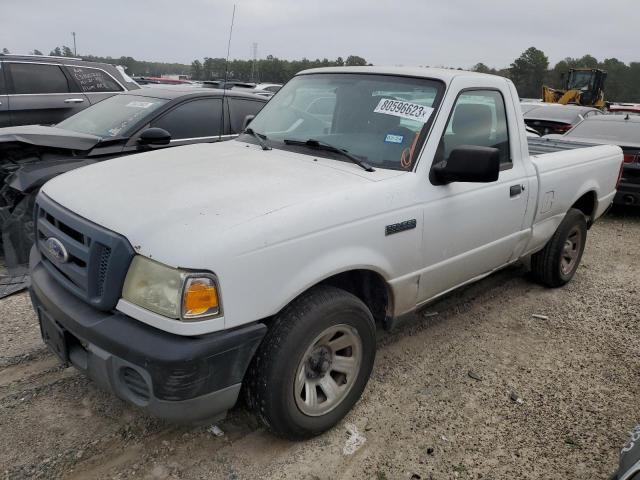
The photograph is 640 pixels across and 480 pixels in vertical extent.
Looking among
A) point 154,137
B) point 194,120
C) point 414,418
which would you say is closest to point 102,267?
point 414,418

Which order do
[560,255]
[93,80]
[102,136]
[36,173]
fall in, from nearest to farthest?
[36,173] → [560,255] → [102,136] → [93,80]

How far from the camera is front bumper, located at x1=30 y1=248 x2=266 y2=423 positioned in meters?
2.12

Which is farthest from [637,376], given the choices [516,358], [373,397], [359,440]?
[359,440]

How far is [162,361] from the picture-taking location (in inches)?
82.3

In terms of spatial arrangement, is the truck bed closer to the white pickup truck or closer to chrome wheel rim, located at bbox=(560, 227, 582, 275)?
chrome wheel rim, located at bbox=(560, 227, 582, 275)

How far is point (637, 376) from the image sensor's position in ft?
11.9

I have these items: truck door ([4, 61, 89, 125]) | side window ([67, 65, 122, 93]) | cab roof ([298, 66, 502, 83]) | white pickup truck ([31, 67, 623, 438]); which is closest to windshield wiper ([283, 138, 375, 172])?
white pickup truck ([31, 67, 623, 438])

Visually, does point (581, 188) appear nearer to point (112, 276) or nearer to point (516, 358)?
point (516, 358)

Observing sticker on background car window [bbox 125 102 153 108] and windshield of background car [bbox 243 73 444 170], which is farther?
sticker on background car window [bbox 125 102 153 108]

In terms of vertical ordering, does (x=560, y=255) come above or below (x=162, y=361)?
below

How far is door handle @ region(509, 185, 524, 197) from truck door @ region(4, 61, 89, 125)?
6.45 m

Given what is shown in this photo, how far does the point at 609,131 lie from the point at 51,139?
825cm

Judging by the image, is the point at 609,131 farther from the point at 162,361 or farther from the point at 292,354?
the point at 162,361

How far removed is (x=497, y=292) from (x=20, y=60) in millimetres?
7097
